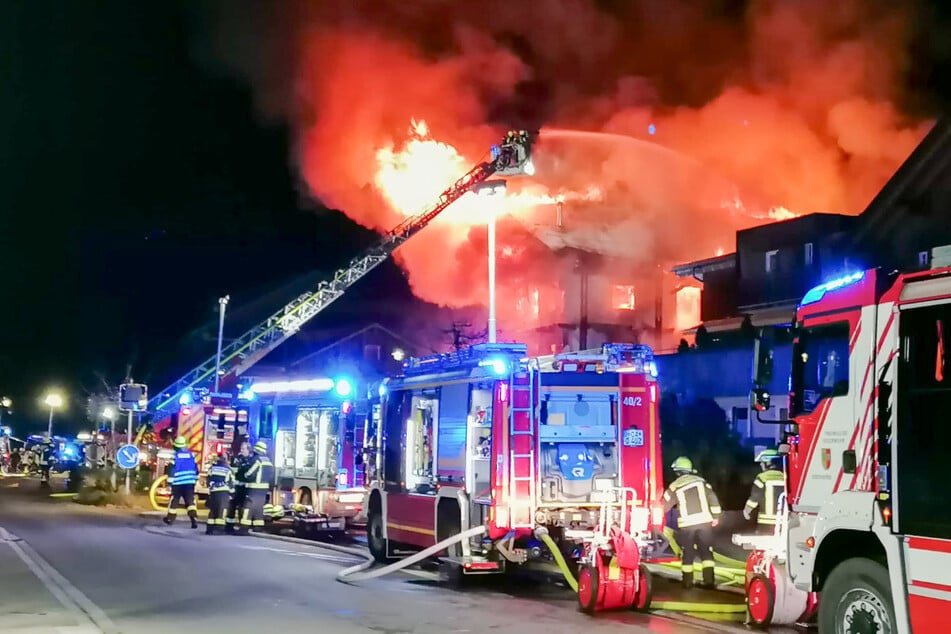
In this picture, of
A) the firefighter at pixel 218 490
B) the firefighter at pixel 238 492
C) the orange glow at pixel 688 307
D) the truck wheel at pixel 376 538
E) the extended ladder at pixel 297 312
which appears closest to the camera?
the truck wheel at pixel 376 538

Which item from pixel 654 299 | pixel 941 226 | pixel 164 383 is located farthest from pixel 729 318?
pixel 164 383

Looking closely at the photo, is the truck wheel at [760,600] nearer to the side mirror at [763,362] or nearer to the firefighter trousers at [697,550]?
the firefighter trousers at [697,550]

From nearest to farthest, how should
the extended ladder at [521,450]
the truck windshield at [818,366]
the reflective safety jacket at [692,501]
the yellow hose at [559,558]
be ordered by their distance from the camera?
1. the truck windshield at [818,366]
2. the yellow hose at [559,558]
3. the reflective safety jacket at [692,501]
4. the extended ladder at [521,450]

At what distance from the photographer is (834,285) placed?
23.7 ft

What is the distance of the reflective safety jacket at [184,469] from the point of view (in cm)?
1800

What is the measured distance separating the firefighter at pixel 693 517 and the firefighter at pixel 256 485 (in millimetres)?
7986

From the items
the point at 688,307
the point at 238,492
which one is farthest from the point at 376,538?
the point at 688,307

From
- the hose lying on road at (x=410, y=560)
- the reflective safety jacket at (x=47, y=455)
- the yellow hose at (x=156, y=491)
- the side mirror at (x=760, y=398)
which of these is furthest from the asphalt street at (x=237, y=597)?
the reflective safety jacket at (x=47, y=455)

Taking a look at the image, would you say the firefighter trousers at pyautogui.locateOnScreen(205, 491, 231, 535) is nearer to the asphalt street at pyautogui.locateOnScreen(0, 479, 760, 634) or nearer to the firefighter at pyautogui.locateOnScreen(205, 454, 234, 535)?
the firefighter at pyautogui.locateOnScreen(205, 454, 234, 535)

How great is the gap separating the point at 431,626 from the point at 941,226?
20.2 m

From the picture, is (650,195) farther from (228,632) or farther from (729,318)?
(228,632)

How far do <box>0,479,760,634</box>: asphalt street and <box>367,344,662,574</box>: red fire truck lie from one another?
2.25 ft

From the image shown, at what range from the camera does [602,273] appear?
39031 millimetres

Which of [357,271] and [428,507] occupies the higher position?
[357,271]
